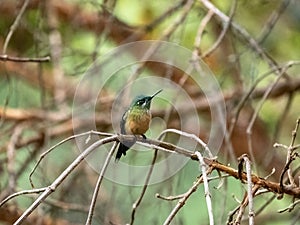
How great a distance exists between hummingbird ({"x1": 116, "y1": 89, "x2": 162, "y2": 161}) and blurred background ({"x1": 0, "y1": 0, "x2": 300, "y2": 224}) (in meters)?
0.42

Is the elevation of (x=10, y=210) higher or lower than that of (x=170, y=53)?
lower

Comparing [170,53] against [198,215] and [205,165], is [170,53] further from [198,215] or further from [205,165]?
[205,165]

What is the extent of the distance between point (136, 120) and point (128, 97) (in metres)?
0.56

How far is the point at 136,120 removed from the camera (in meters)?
1.26

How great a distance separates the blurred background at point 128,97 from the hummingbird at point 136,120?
1.36 ft

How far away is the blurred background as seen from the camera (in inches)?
84.2

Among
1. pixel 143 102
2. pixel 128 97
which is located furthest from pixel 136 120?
pixel 128 97

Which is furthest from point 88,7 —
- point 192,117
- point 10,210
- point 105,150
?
point 105,150

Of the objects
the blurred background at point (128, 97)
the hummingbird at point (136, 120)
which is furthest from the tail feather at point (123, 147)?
the blurred background at point (128, 97)

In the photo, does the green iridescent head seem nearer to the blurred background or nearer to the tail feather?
the tail feather

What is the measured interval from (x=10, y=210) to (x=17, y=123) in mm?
574

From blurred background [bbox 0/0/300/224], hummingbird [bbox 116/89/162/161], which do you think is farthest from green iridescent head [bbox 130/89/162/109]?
blurred background [bbox 0/0/300/224]

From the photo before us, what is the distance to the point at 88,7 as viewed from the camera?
3.30 meters

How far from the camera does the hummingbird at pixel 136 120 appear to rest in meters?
1.26
